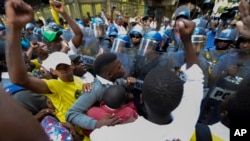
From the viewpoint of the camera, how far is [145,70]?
3.18 meters

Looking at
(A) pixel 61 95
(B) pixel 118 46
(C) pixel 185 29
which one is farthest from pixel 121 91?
(B) pixel 118 46

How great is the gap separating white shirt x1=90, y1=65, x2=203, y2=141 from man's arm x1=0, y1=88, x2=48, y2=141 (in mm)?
540

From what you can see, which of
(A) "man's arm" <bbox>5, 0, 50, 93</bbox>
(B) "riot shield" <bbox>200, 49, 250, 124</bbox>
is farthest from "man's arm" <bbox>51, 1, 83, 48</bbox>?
(B) "riot shield" <bbox>200, 49, 250, 124</bbox>

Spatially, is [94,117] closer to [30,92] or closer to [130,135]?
[130,135]

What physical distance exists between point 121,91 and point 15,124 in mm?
1136

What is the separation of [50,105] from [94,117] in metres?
0.75

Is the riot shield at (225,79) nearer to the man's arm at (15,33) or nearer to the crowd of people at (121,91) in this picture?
the crowd of people at (121,91)

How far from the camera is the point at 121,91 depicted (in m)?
1.86

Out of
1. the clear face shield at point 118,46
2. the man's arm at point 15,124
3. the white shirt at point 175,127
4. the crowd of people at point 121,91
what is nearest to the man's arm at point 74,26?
the crowd of people at point 121,91

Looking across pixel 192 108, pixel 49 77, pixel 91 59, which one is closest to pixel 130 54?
pixel 91 59

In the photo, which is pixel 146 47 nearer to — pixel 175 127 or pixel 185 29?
pixel 185 29

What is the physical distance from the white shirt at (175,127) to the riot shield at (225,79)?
1.37 m

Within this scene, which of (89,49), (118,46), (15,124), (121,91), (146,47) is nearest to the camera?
(15,124)

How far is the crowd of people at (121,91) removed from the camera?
1.27m
